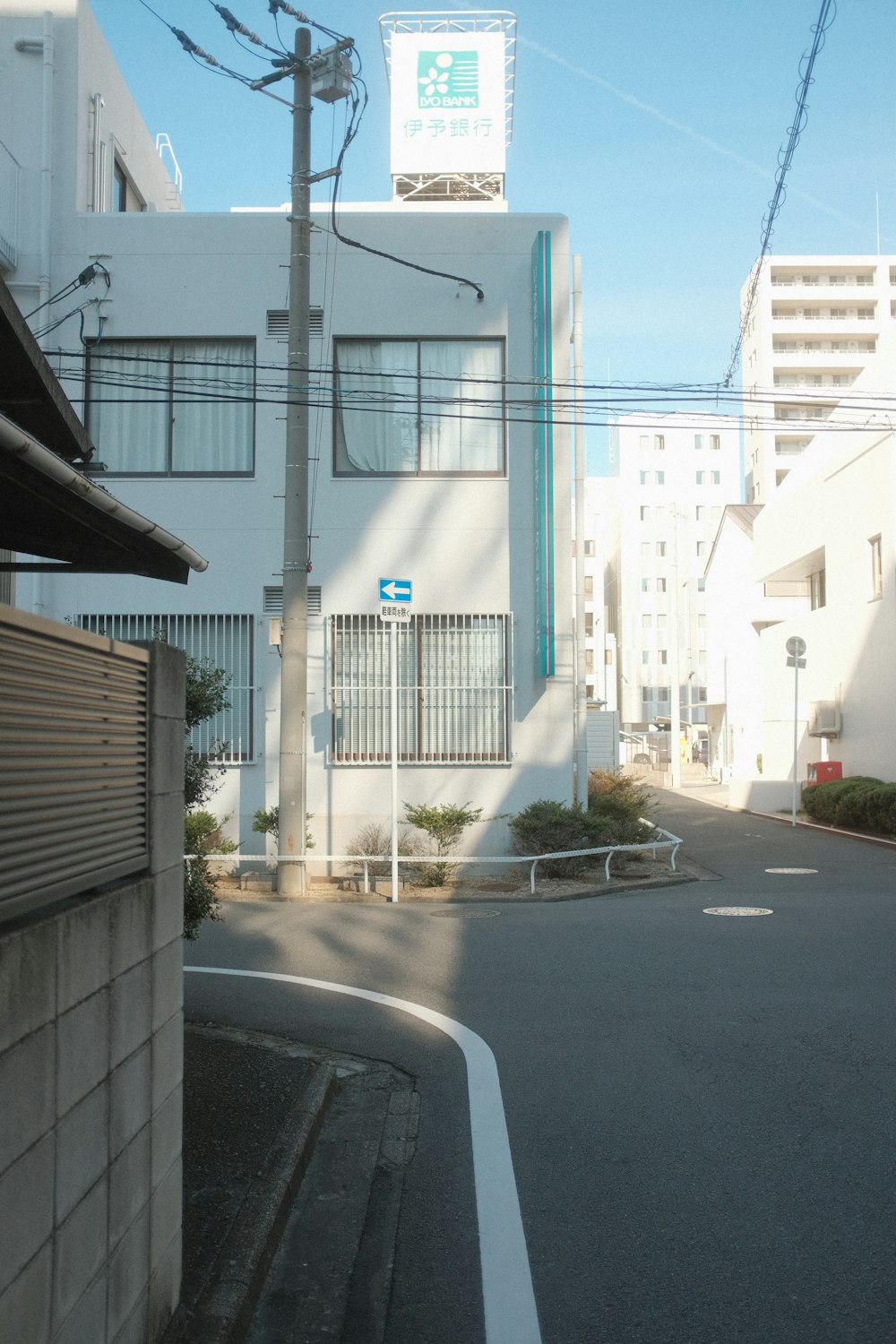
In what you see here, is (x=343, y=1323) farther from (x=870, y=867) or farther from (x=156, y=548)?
(x=870, y=867)

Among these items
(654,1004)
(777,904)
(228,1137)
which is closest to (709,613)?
(777,904)

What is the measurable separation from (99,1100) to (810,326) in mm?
70449

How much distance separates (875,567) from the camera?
1038 inches

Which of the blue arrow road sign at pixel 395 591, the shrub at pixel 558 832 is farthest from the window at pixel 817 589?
the blue arrow road sign at pixel 395 591

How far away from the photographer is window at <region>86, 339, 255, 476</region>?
18.3 metres

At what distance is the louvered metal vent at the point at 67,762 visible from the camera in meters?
2.97

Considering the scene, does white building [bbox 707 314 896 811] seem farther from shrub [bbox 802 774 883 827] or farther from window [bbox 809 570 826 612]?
shrub [bbox 802 774 883 827]

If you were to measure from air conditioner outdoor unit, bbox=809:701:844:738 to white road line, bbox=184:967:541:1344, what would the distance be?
22.6m

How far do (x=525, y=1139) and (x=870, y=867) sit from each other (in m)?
13.3

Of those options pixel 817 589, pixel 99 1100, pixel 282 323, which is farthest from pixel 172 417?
pixel 817 589

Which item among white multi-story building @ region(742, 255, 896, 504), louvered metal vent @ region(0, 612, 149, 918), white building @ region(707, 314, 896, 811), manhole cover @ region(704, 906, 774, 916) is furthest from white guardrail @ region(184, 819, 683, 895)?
white multi-story building @ region(742, 255, 896, 504)

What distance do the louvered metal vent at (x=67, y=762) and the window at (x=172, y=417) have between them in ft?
48.6

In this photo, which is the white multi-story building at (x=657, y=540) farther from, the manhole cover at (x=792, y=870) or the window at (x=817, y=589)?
the manhole cover at (x=792, y=870)

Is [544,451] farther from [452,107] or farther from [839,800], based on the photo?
[452,107]
